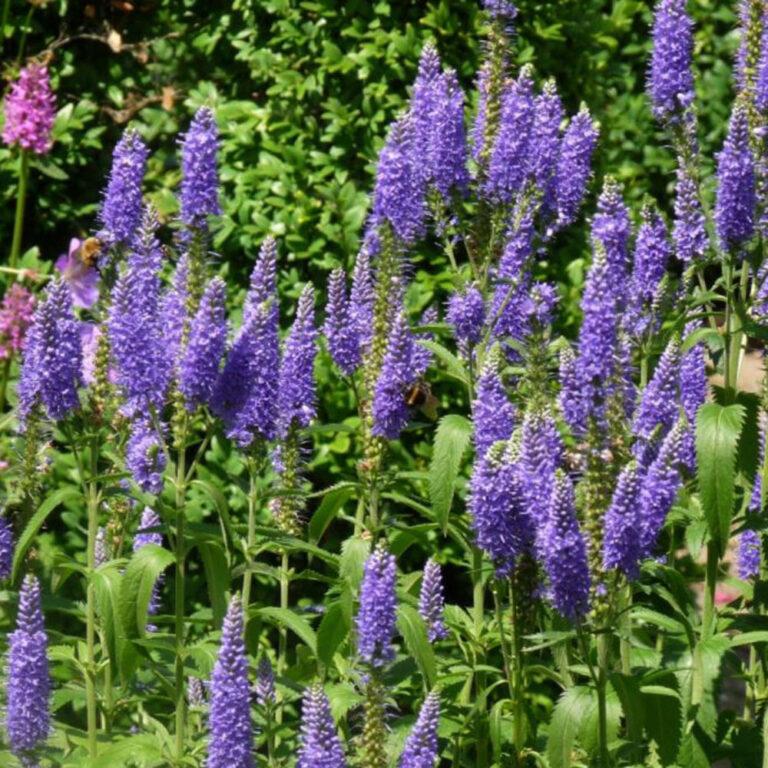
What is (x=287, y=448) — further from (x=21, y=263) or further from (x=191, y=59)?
(x=191, y=59)

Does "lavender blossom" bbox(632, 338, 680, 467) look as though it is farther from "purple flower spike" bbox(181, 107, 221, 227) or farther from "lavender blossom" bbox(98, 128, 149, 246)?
"lavender blossom" bbox(98, 128, 149, 246)

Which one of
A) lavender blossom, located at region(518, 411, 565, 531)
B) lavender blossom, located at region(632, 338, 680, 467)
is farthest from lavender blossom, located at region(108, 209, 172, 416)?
lavender blossom, located at region(632, 338, 680, 467)

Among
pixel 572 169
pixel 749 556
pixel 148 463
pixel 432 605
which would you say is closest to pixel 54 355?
pixel 148 463

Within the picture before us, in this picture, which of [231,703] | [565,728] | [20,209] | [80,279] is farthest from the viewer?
[20,209]

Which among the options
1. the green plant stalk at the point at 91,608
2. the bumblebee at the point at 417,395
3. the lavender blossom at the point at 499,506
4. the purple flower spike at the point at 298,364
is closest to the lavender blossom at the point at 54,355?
the green plant stalk at the point at 91,608

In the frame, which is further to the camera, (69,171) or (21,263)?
(69,171)

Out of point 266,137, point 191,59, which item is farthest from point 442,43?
point 191,59

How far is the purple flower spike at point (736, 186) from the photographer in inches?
180

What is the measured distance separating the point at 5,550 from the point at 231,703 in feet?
4.65

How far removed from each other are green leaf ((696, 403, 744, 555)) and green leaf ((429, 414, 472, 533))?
2.11 feet

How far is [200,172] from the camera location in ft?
14.5

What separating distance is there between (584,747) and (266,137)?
3990 millimetres

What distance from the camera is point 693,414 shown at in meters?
5.07

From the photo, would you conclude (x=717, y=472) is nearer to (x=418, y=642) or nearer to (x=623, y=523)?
(x=623, y=523)
